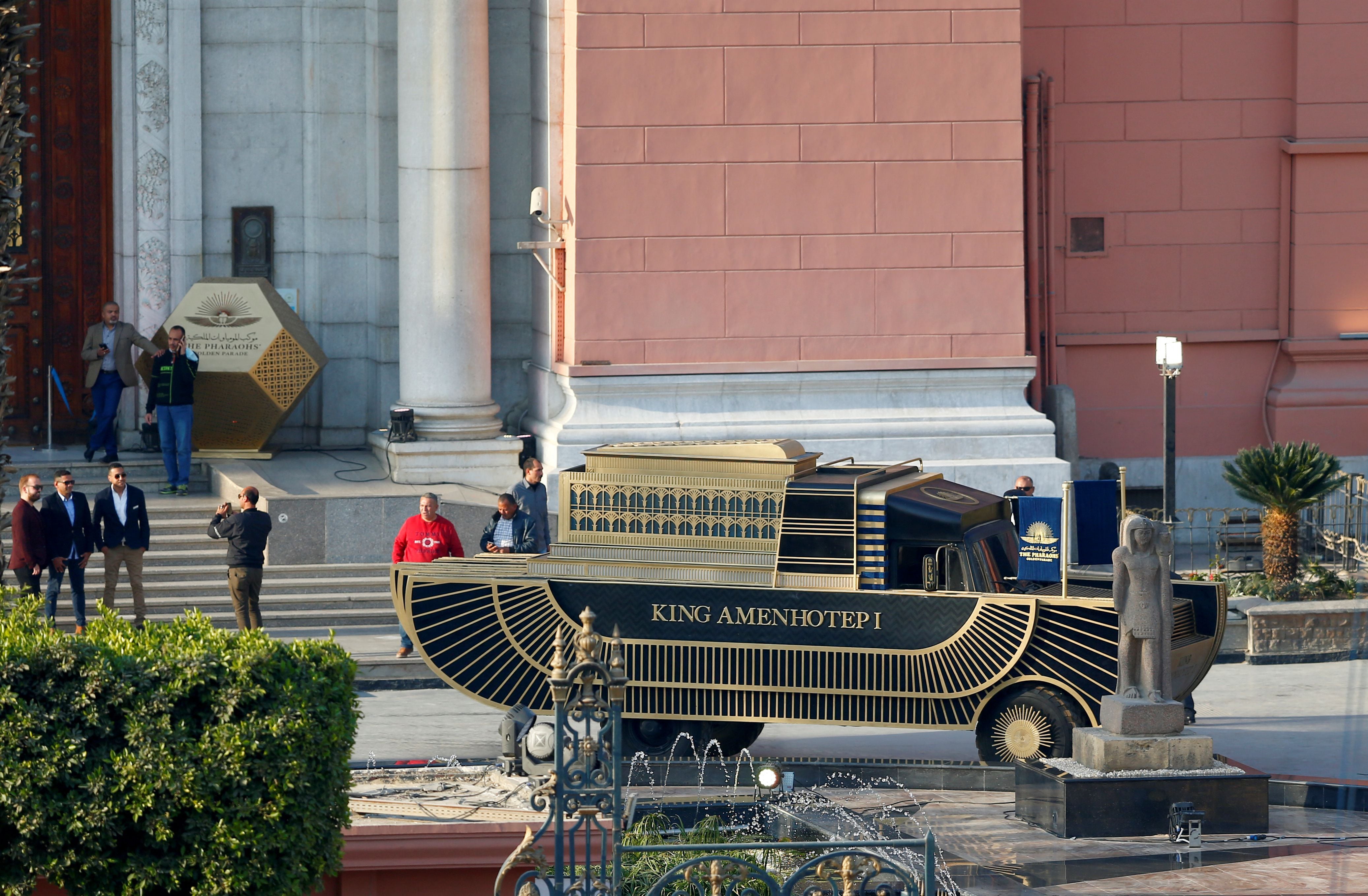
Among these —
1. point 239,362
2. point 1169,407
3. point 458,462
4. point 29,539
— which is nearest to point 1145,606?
point 1169,407

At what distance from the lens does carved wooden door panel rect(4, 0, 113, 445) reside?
22.1 metres

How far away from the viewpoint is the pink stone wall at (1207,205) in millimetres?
22219

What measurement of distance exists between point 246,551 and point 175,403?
333 centimetres

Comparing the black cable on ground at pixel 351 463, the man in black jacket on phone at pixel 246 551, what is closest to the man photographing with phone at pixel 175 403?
the black cable on ground at pixel 351 463

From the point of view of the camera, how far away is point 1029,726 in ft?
46.0

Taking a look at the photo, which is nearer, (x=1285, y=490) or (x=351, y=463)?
(x=1285, y=490)

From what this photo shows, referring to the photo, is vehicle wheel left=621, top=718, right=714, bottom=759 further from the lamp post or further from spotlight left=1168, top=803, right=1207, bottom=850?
the lamp post

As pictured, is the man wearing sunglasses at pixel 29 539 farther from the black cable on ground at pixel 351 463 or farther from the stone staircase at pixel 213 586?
the black cable on ground at pixel 351 463

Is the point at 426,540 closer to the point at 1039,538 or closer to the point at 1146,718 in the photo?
the point at 1039,538

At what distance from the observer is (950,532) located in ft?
46.4

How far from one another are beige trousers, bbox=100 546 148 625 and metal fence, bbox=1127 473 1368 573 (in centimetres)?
940

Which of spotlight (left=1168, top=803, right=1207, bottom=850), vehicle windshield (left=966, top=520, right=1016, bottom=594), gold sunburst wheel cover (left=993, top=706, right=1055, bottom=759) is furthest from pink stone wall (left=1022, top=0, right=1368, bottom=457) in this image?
spotlight (left=1168, top=803, right=1207, bottom=850)

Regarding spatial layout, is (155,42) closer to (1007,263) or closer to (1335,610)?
(1007,263)

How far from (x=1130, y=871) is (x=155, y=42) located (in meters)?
14.8
